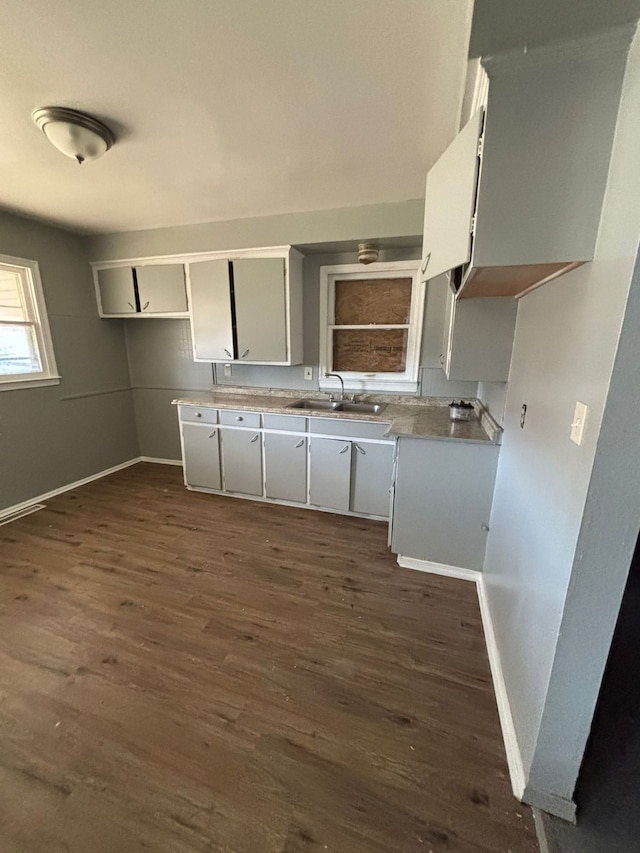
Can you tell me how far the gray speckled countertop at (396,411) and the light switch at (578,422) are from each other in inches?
37.9

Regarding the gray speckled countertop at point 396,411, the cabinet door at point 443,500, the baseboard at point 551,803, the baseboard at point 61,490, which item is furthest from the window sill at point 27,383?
the baseboard at point 551,803

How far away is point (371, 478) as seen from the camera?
2814 mm

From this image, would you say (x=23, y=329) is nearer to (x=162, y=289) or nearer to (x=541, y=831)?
(x=162, y=289)

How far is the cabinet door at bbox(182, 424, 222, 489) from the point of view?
3.25 m

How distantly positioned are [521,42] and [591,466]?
110 cm

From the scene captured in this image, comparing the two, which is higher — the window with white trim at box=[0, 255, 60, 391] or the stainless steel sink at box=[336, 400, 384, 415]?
the window with white trim at box=[0, 255, 60, 391]

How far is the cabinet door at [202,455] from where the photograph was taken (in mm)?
3254

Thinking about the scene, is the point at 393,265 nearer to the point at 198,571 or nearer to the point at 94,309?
the point at 198,571

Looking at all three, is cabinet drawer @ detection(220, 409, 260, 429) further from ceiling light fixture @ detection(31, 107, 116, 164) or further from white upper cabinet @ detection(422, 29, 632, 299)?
white upper cabinet @ detection(422, 29, 632, 299)

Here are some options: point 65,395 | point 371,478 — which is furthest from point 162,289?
point 371,478

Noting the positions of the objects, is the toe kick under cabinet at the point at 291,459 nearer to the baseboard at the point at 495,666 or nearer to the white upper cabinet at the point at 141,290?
the baseboard at the point at 495,666

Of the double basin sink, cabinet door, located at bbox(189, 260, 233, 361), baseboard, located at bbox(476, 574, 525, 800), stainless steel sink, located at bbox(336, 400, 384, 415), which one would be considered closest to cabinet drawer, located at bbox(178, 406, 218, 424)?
cabinet door, located at bbox(189, 260, 233, 361)

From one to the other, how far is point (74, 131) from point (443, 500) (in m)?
2.72

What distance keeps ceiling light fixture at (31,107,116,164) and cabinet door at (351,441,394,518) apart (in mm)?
2351
